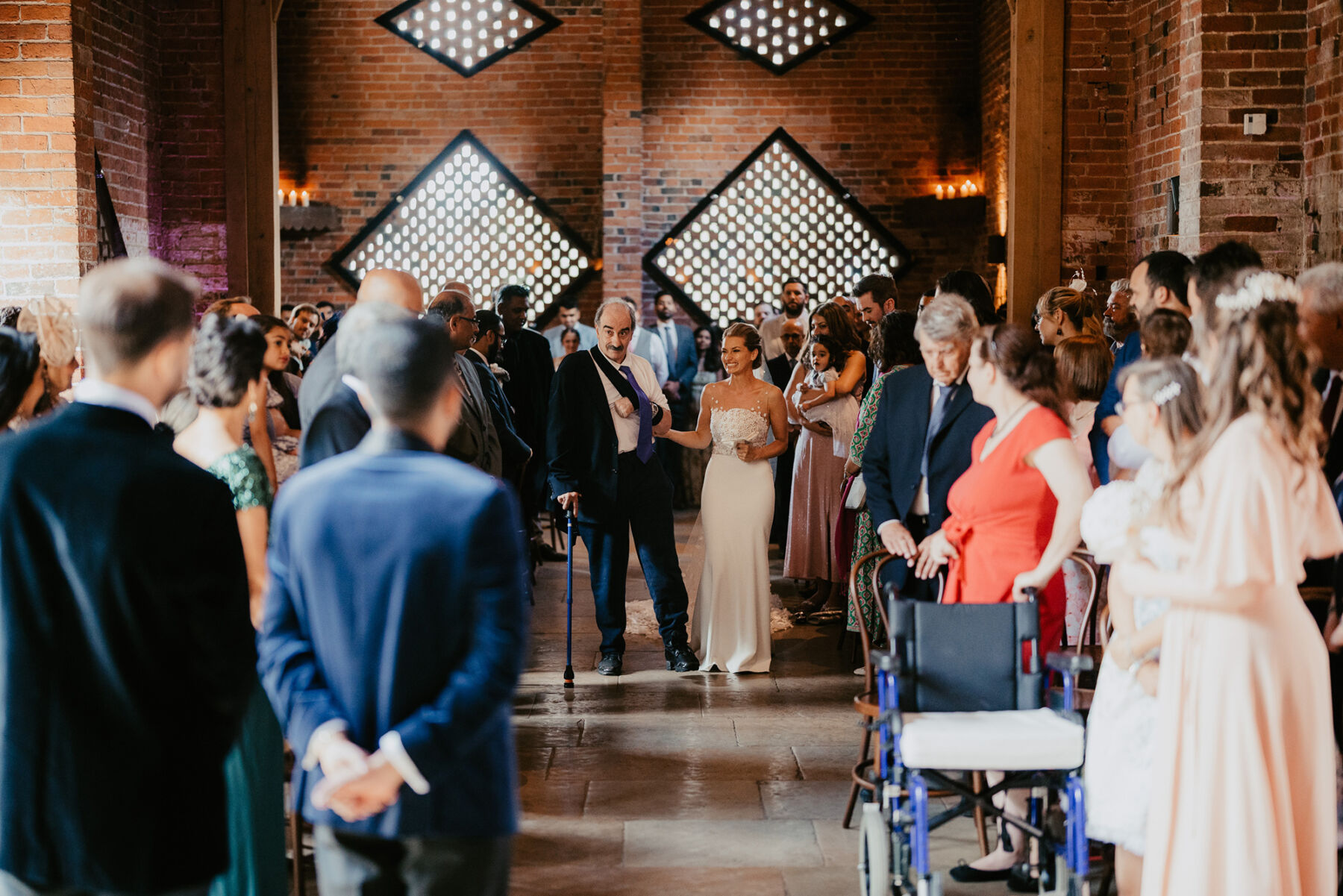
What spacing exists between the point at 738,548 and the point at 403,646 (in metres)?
3.77

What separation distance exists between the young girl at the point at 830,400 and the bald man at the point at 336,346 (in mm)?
3056

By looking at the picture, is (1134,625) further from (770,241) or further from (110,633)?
(770,241)

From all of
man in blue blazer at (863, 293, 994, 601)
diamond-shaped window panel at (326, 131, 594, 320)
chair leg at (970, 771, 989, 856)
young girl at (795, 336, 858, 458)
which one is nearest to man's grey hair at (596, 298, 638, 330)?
young girl at (795, 336, 858, 458)

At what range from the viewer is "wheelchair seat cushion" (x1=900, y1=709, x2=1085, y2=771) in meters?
2.78

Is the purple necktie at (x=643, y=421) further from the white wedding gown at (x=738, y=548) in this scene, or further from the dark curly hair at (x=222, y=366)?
the dark curly hair at (x=222, y=366)

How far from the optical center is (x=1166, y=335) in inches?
143

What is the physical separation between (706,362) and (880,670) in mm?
8235

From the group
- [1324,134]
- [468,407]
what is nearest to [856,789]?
[468,407]

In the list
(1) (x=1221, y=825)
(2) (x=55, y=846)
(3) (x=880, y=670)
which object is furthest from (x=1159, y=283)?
(2) (x=55, y=846)

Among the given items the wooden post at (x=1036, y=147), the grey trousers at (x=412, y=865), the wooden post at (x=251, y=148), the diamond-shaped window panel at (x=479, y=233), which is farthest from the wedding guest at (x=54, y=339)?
the diamond-shaped window panel at (x=479, y=233)

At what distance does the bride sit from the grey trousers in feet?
12.1

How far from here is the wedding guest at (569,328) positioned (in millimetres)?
11061

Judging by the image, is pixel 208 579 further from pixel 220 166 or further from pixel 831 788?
pixel 220 166

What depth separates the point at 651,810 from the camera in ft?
12.8
